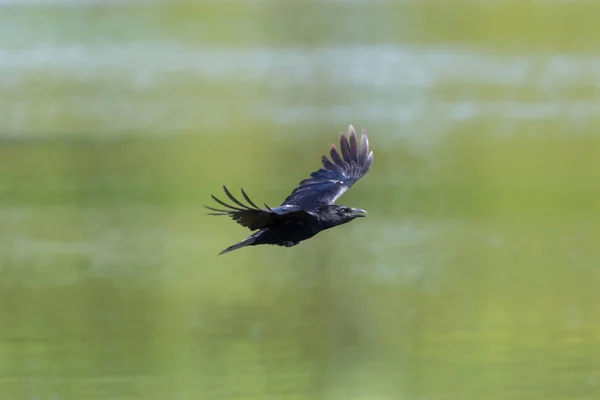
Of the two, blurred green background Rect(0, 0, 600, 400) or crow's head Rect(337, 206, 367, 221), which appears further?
blurred green background Rect(0, 0, 600, 400)

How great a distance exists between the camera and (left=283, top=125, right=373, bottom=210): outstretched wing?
22.7ft

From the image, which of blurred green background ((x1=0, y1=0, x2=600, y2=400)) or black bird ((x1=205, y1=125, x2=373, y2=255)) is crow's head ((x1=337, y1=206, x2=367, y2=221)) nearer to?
black bird ((x1=205, y1=125, x2=373, y2=255))

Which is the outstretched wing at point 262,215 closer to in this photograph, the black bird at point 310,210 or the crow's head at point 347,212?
the black bird at point 310,210

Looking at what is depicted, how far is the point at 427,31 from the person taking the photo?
62.5 feet

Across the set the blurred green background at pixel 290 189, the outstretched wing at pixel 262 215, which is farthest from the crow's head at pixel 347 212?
the blurred green background at pixel 290 189

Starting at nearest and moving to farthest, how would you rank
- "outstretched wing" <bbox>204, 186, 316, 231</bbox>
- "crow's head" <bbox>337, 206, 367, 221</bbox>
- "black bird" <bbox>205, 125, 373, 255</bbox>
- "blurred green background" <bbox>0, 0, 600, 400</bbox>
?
1. "outstretched wing" <bbox>204, 186, 316, 231</bbox>
2. "black bird" <bbox>205, 125, 373, 255</bbox>
3. "crow's head" <bbox>337, 206, 367, 221</bbox>
4. "blurred green background" <bbox>0, 0, 600, 400</bbox>

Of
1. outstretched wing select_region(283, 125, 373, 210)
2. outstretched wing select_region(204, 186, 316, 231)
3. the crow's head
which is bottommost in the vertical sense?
outstretched wing select_region(204, 186, 316, 231)

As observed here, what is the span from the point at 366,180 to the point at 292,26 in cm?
771

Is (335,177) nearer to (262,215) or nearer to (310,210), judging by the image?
(310,210)

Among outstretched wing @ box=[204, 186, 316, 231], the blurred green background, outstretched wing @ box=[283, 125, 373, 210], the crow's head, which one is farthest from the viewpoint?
the blurred green background

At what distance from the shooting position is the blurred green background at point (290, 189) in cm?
793

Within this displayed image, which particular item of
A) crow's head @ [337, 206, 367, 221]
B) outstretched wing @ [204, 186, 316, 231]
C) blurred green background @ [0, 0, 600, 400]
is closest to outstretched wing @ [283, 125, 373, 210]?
crow's head @ [337, 206, 367, 221]

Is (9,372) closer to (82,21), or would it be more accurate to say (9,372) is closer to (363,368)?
(363,368)

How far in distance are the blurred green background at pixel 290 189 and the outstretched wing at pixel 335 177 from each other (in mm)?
1354
